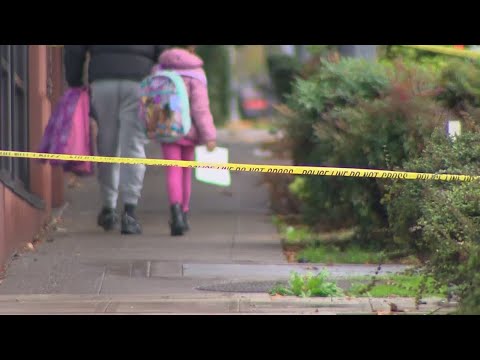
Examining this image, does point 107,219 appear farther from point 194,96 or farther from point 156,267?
point 156,267

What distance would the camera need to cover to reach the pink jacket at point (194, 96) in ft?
36.3

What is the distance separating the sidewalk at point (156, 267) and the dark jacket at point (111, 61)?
5.01 feet

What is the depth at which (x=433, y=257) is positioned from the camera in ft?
22.7

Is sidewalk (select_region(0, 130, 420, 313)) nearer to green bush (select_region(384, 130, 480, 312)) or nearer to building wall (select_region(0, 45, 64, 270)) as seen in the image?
building wall (select_region(0, 45, 64, 270))

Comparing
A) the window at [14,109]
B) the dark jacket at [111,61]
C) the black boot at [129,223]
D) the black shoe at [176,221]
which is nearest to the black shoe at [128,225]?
the black boot at [129,223]

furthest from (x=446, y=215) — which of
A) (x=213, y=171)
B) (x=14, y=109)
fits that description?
(x=14, y=109)

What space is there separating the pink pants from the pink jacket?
0.36 feet

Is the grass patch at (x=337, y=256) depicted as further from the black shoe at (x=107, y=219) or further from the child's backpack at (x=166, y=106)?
the black shoe at (x=107, y=219)

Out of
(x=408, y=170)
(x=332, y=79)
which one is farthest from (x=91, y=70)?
(x=408, y=170)

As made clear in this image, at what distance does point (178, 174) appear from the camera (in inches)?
441

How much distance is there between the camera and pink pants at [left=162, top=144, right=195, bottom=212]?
439 inches

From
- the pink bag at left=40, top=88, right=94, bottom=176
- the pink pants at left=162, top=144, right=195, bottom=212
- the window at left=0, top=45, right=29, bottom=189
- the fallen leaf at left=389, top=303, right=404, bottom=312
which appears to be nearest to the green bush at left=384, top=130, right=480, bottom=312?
the fallen leaf at left=389, top=303, right=404, bottom=312

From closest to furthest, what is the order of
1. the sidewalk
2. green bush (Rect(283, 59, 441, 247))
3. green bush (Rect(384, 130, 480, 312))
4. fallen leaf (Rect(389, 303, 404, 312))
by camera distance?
green bush (Rect(384, 130, 480, 312)) → fallen leaf (Rect(389, 303, 404, 312)) → the sidewalk → green bush (Rect(283, 59, 441, 247))

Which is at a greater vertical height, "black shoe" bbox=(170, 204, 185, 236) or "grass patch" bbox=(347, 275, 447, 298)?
"grass patch" bbox=(347, 275, 447, 298)
